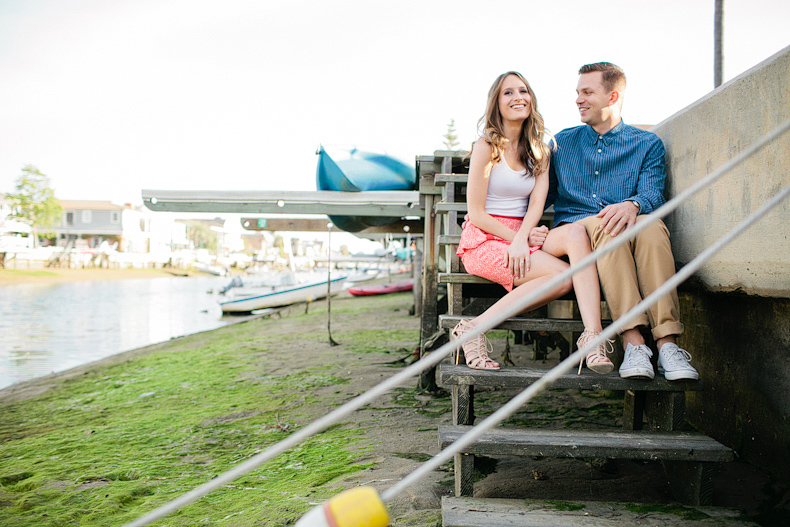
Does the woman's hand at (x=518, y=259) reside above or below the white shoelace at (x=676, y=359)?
above

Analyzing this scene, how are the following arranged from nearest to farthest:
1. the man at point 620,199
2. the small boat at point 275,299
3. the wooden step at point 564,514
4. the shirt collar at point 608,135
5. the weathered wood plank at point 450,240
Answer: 1. the wooden step at point 564,514
2. the man at point 620,199
3. the shirt collar at point 608,135
4. the weathered wood plank at point 450,240
5. the small boat at point 275,299

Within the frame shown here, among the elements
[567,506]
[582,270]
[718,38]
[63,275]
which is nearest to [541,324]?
[582,270]

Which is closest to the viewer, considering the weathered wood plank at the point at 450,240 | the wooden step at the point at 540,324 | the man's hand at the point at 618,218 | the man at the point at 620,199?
the man at the point at 620,199

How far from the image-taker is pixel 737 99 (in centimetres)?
250

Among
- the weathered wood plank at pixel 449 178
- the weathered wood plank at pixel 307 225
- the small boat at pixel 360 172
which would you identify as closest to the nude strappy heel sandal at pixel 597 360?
the weathered wood plank at pixel 449 178

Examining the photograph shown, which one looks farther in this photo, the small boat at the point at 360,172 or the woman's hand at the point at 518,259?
the small boat at the point at 360,172

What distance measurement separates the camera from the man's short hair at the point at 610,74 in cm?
303

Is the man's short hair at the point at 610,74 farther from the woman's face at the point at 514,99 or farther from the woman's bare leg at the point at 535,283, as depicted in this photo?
the woman's bare leg at the point at 535,283

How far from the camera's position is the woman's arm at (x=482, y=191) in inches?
120

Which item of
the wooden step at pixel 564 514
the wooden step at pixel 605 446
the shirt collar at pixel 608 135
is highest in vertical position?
the shirt collar at pixel 608 135

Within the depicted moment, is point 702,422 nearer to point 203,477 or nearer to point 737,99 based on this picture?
point 737,99

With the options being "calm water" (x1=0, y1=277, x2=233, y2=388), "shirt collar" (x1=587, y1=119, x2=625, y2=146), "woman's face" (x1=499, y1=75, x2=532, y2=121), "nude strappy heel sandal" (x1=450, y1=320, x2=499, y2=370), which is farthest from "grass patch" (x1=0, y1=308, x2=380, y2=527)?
"calm water" (x1=0, y1=277, x2=233, y2=388)

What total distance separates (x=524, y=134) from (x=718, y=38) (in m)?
5.97

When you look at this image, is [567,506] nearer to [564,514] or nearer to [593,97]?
[564,514]
